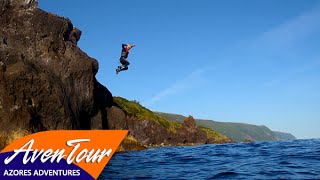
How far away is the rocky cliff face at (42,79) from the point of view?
29078 mm

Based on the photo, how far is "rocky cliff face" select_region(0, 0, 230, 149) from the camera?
29078 millimetres

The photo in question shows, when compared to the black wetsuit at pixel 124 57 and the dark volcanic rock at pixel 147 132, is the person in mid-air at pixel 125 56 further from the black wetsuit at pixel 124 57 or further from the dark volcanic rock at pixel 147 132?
the dark volcanic rock at pixel 147 132

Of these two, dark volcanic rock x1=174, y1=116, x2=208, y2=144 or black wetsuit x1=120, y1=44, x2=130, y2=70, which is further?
dark volcanic rock x1=174, y1=116, x2=208, y2=144

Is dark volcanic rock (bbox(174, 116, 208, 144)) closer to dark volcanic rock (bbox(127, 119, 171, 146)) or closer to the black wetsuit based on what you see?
dark volcanic rock (bbox(127, 119, 171, 146))

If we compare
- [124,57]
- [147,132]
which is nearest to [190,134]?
[147,132]

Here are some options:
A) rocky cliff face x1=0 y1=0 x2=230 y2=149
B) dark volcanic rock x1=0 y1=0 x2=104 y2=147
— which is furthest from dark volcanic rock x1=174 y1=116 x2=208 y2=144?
dark volcanic rock x1=0 y1=0 x2=104 y2=147

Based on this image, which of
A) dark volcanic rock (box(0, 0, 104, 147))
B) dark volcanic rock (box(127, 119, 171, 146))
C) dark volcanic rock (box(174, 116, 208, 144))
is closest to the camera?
dark volcanic rock (box(0, 0, 104, 147))

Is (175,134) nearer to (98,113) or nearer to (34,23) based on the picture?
(98,113)

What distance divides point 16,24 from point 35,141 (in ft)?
104

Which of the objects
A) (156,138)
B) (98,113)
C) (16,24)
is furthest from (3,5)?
(156,138)

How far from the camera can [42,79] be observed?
32500 mm

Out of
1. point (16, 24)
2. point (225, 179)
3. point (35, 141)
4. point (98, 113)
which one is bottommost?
point (225, 179)

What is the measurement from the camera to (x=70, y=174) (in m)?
9.30

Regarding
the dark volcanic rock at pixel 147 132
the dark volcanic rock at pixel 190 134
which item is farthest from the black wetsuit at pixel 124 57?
the dark volcanic rock at pixel 190 134
